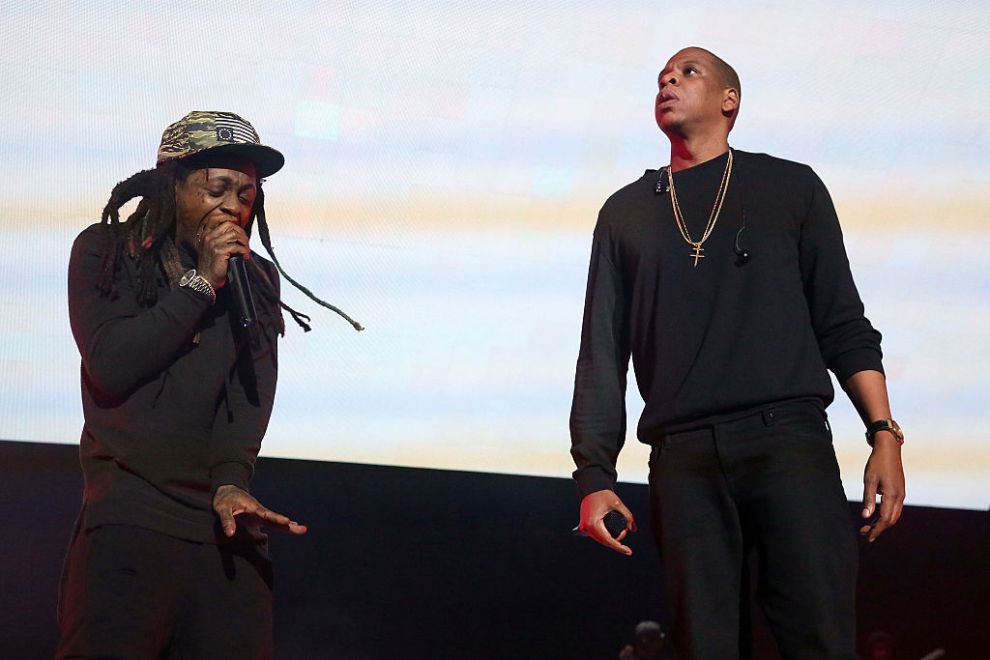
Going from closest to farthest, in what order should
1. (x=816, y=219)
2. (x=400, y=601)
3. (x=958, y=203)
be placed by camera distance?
(x=816, y=219), (x=958, y=203), (x=400, y=601)

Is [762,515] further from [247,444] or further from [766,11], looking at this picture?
[766,11]

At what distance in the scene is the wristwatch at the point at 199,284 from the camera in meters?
1.84

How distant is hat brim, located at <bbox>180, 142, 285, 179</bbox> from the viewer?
201cm

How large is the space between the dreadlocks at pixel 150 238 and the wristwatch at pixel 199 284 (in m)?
0.07

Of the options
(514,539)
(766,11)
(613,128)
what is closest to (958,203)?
(766,11)

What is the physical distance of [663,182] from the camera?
79.0 inches

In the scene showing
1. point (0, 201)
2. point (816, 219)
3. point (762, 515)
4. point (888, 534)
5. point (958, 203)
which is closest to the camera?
point (762, 515)

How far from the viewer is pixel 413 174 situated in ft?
9.39

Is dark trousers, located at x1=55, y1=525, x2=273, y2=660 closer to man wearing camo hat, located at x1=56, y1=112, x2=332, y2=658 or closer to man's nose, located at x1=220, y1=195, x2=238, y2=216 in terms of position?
man wearing camo hat, located at x1=56, y1=112, x2=332, y2=658

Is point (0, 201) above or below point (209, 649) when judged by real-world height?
above

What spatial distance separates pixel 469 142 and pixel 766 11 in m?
0.80

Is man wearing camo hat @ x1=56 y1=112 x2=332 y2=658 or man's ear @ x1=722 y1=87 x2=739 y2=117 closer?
man wearing camo hat @ x1=56 y1=112 x2=332 y2=658

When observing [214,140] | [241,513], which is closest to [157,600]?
[241,513]

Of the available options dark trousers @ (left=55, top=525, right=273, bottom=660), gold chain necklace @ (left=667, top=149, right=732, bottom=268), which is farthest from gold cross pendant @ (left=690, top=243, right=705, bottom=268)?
dark trousers @ (left=55, top=525, right=273, bottom=660)
